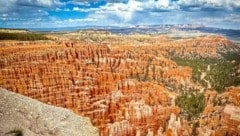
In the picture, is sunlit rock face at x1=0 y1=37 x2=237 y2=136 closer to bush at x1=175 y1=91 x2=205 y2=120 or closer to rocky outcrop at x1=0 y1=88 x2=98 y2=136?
bush at x1=175 y1=91 x2=205 y2=120

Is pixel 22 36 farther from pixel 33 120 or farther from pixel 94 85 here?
pixel 33 120

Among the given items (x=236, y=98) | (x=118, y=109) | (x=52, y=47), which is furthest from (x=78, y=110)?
(x=236, y=98)

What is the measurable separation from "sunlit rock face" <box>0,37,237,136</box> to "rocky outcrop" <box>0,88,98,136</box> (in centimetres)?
234

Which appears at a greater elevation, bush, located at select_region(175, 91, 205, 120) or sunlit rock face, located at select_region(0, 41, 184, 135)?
sunlit rock face, located at select_region(0, 41, 184, 135)

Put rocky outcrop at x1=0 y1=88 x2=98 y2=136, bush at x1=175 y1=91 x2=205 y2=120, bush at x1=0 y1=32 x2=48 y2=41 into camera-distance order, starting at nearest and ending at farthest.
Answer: rocky outcrop at x1=0 y1=88 x2=98 y2=136 < bush at x1=0 y1=32 x2=48 y2=41 < bush at x1=175 y1=91 x2=205 y2=120

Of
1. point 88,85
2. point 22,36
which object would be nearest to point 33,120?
point 88,85

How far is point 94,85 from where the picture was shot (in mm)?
19562

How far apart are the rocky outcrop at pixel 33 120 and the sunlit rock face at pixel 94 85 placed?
2338 mm

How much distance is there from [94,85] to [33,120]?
6692 mm

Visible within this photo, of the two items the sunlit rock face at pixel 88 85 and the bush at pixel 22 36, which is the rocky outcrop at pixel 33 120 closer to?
the sunlit rock face at pixel 88 85

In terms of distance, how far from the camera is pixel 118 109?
18625 millimetres

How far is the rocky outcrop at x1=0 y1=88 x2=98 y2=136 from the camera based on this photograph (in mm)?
12281

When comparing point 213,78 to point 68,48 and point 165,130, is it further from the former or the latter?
point 68,48

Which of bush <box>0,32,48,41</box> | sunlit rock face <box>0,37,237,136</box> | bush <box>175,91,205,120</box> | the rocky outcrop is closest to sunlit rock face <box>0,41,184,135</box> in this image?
sunlit rock face <box>0,37,237,136</box>
